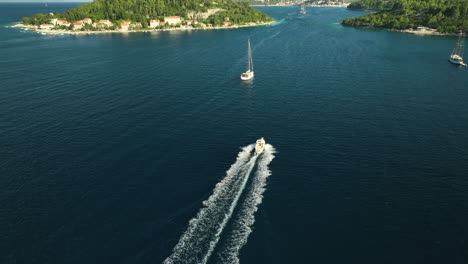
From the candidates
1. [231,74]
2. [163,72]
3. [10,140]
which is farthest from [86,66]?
[10,140]

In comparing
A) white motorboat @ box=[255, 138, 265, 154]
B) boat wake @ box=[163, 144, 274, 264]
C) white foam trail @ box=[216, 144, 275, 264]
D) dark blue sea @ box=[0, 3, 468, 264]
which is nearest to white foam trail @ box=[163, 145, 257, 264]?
boat wake @ box=[163, 144, 274, 264]

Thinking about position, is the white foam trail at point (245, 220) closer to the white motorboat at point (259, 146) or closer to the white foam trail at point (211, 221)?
the white foam trail at point (211, 221)

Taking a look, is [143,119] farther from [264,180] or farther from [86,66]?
[86,66]

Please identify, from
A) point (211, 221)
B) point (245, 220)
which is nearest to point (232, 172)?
point (245, 220)

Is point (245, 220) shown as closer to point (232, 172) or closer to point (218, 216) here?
point (218, 216)

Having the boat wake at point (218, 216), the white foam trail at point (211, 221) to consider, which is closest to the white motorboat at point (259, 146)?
the boat wake at point (218, 216)

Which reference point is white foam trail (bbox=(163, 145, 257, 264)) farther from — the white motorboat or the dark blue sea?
the white motorboat
